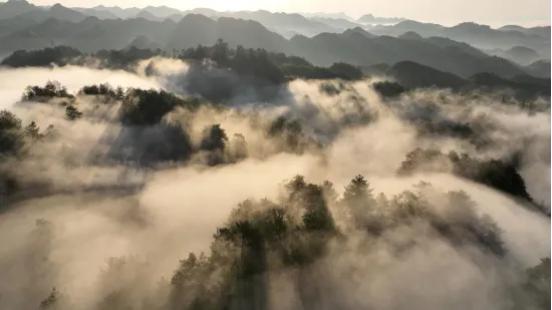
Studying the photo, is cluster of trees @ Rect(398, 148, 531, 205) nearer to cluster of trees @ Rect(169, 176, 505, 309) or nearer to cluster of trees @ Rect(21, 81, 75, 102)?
cluster of trees @ Rect(169, 176, 505, 309)

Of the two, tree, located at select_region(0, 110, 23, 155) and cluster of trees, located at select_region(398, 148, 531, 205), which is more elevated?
cluster of trees, located at select_region(398, 148, 531, 205)

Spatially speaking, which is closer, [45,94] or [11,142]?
[11,142]

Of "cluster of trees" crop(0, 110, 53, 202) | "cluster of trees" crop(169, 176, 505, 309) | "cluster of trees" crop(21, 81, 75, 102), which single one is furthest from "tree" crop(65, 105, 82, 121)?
"cluster of trees" crop(169, 176, 505, 309)

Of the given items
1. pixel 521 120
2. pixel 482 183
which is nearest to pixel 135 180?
pixel 482 183

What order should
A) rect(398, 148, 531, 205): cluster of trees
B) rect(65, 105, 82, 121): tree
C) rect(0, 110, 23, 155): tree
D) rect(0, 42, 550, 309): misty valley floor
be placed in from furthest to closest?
rect(65, 105, 82, 121): tree < rect(0, 110, 23, 155): tree < rect(398, 148, 531, 205): cluster of trees < rect(0, 42, 550, 309): misty valley floor

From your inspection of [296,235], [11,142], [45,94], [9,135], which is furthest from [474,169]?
[45,94]

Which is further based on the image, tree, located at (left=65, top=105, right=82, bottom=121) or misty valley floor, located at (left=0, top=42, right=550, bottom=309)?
tree, located at (left=65, top=105, right=82, bottom=121)

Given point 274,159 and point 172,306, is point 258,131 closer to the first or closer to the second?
point 274,159

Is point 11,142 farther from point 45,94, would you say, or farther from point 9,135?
point 45,94
